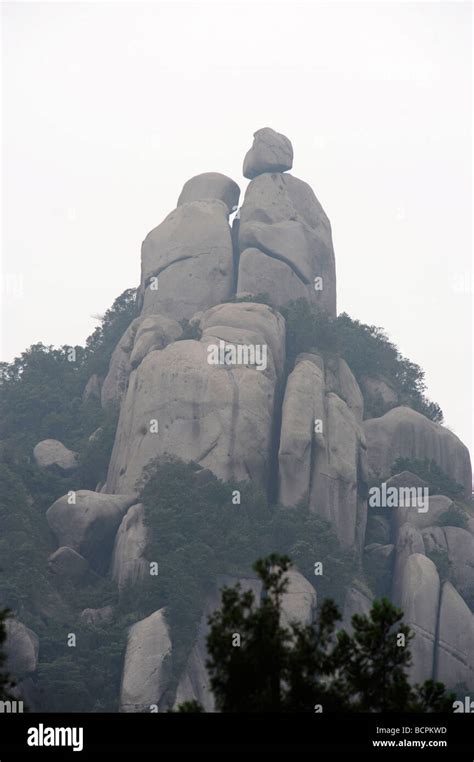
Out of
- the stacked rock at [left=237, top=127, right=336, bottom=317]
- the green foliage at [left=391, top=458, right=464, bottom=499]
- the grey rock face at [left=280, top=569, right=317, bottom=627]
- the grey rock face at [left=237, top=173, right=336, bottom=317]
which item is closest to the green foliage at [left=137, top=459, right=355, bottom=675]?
the grey rock face at [left=280, top=569, right=317, bottom=627]

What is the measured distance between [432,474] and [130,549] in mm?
15404

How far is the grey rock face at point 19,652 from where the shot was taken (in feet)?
174

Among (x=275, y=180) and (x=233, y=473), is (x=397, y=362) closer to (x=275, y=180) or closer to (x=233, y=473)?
(x=275, y=180)

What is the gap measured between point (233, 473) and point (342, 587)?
6.75 meters

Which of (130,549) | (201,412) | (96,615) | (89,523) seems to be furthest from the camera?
(201,412)

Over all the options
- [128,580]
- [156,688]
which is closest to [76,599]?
[128,580]

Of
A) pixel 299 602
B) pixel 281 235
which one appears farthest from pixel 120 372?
pixel 299 602

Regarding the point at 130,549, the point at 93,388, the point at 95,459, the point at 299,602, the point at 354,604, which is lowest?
the point at 299,602

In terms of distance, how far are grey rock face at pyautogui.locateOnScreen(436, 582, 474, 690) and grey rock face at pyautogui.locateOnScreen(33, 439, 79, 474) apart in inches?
688

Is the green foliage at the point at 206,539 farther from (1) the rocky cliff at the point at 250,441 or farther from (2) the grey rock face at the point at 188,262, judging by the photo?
(2) the grey rock face at the point at 188,262

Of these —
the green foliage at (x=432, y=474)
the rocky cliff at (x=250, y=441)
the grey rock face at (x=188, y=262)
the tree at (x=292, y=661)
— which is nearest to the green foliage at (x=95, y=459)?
the rocky cliff at (x=250, y=441)

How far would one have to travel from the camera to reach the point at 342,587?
5894cm

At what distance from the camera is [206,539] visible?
194ft

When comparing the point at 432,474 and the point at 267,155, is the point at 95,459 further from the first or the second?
the point at 267,155
